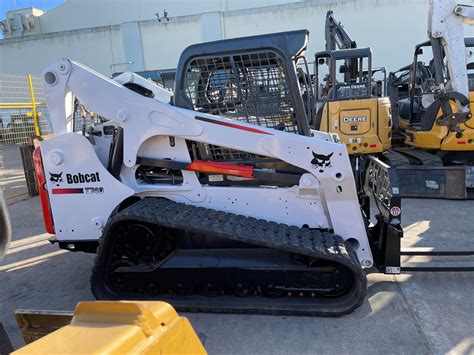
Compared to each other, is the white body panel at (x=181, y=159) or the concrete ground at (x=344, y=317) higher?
the white body panel at (x=181, y=159)

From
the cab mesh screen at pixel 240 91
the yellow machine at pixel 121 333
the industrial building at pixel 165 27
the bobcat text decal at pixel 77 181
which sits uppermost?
the industrial building at pixel 165 27

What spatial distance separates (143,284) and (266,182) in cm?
132

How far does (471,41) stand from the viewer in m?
7.14

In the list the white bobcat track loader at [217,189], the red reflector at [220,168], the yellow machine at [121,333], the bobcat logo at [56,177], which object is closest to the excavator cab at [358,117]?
the white bobcat track loader at [217,189]

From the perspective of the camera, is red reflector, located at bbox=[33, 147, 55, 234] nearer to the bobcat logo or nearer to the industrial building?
the bobcat logo

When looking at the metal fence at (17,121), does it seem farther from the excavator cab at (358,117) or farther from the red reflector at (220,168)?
the red reflector at (220,168)

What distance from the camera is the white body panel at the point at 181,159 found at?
316 centimetres

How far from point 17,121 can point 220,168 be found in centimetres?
825

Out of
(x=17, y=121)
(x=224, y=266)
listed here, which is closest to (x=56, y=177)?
(x=224, y=266)

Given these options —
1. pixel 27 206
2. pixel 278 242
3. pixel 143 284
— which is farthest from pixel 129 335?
pixel 27 206

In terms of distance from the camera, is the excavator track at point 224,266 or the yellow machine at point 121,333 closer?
the yellow machine at point 121,333

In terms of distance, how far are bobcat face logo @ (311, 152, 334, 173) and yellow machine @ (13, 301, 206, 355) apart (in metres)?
1.93

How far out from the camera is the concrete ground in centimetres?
269

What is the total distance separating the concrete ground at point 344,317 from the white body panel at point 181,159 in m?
0.49
